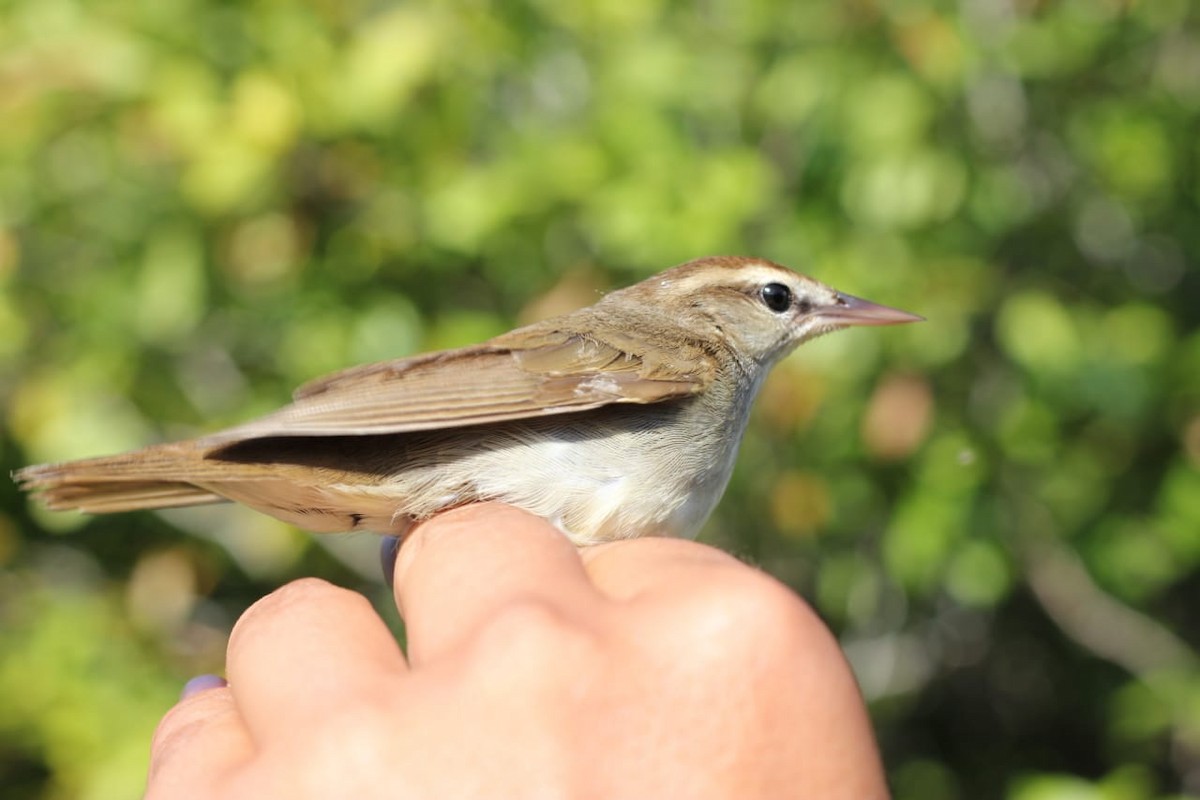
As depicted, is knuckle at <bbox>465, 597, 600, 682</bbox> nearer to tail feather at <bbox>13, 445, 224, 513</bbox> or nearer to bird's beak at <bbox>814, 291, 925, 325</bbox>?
tail feather at <bbox>13, 445, 224, 513</bbox>

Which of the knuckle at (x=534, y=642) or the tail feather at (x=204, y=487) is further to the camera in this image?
the tail feather at (x=204, y=487)

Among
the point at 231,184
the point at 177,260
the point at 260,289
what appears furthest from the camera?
the point at 260,289

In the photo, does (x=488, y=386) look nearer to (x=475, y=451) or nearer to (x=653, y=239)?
(x=475, y=451)

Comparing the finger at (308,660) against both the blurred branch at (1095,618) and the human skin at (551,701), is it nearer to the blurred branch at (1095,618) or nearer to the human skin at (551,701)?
the human skin at (551,701)

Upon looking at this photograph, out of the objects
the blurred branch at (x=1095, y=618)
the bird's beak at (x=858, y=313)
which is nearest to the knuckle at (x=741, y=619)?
the bird's beak at (x=858, y=313)

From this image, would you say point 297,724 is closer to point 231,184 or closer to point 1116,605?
point 231,184

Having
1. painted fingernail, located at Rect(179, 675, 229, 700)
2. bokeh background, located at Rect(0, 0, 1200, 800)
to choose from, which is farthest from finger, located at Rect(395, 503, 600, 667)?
bokeh background, located at Rect(0, 0, 1200, 800)

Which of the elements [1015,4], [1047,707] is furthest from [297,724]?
[1047,707]
